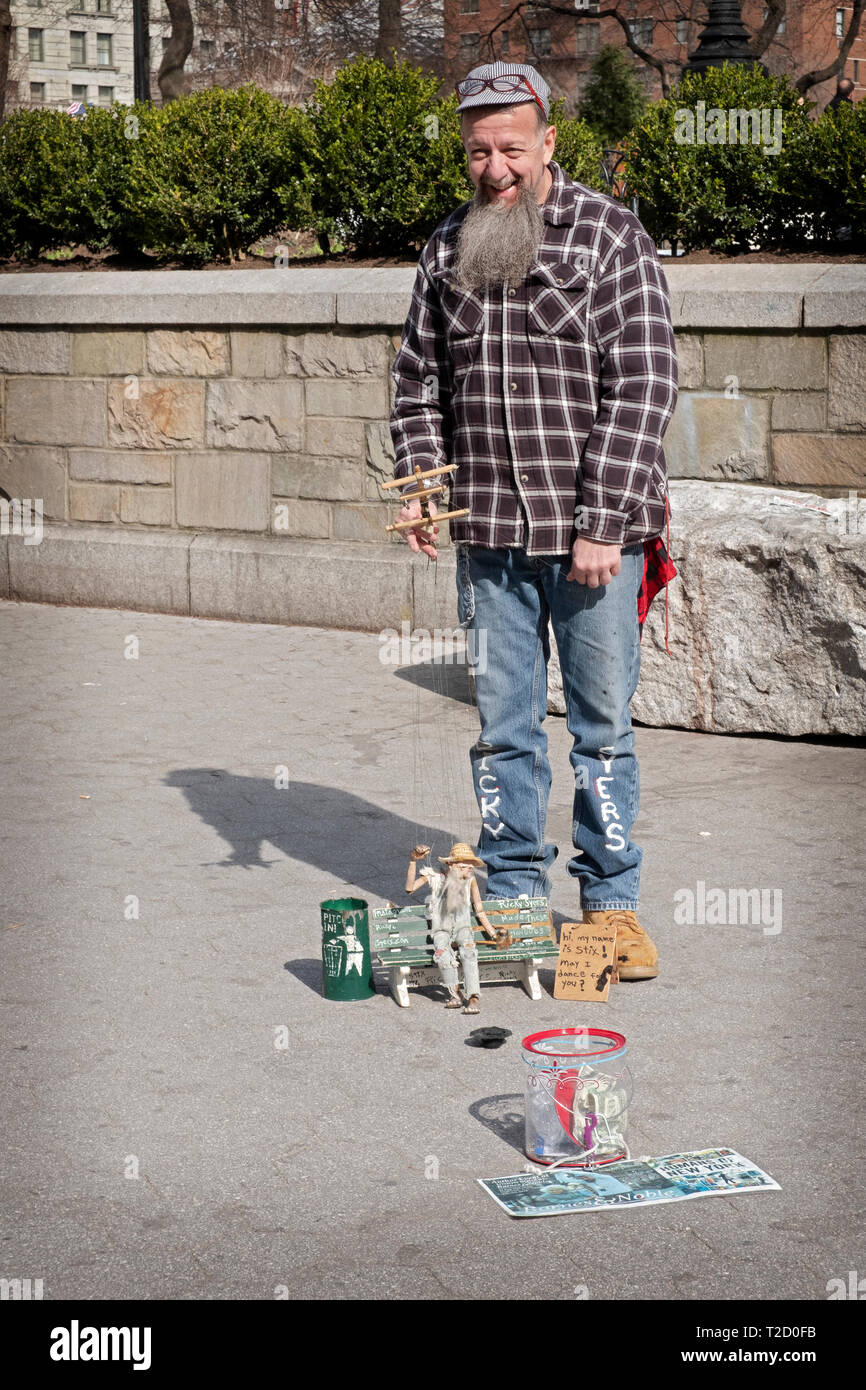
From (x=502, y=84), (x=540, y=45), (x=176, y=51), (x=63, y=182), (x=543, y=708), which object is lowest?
(x=543, y=708)

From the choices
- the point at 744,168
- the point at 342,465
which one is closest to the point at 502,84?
the point at 744,168

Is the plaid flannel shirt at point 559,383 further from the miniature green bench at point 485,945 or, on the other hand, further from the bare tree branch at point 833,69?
the bare tree branch at point 833,69

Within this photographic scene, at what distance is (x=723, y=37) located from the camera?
13609mm

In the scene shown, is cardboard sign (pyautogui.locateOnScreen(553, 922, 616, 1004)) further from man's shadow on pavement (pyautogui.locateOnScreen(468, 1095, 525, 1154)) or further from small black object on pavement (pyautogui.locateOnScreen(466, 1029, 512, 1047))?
man's shadow on pavement (pyautogui.locateOnScreen(468, 1095, 525, 1154))

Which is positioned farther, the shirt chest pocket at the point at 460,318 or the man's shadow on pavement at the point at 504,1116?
the shirt chest pocket at the point at 460,318

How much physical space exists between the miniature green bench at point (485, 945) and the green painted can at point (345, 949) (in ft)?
0.14

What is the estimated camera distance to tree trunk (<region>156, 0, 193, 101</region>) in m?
16.2

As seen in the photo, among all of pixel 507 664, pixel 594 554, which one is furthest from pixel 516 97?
pixel 507 664

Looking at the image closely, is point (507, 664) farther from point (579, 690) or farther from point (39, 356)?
point (39, 356)

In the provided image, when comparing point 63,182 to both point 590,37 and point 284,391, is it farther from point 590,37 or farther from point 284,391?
point 590,37

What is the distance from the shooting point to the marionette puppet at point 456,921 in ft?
13.6

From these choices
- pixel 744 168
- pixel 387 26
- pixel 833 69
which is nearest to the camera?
pixel 744 168

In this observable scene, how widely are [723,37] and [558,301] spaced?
10828 mm

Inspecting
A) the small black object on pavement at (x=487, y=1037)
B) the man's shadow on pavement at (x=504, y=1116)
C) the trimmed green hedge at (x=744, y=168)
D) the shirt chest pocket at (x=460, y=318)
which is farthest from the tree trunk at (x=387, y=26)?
the man's shadow on pavement at (x=504, y=1116)
